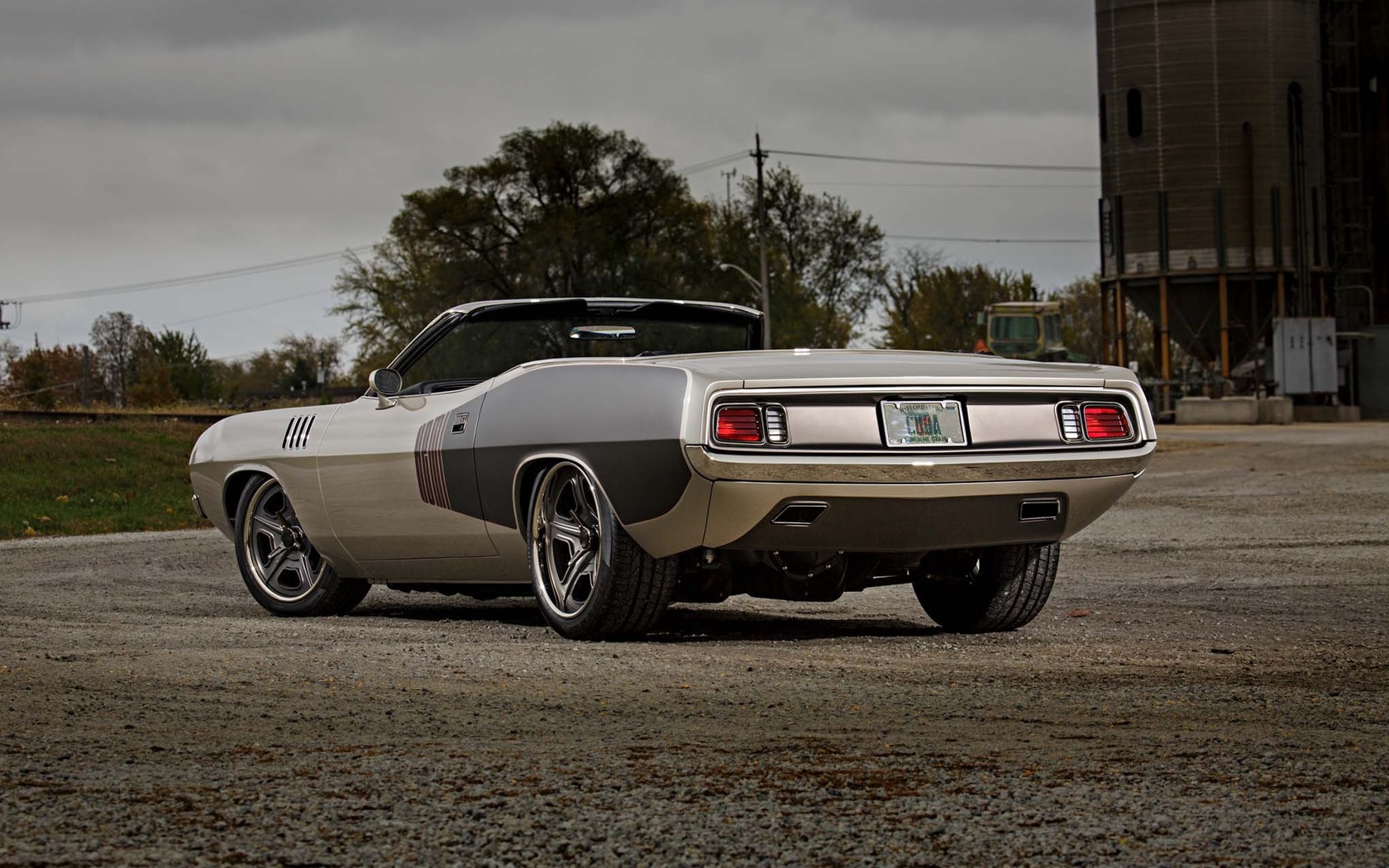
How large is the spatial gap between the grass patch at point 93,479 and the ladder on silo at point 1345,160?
38679 millimetres

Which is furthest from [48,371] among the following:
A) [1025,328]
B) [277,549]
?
[277,549]

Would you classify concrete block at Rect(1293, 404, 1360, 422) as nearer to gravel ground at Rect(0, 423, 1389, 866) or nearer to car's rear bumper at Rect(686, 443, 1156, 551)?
gravel ground at Rect(0, 423, 1389, 866)

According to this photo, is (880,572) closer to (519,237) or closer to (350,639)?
(350,639)

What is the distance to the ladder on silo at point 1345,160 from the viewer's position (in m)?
52.7

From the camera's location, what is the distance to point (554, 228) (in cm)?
6100

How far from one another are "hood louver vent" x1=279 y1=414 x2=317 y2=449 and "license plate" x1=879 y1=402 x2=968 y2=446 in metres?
3.08

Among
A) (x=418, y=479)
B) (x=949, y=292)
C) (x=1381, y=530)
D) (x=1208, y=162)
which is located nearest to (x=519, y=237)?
(x=1208, y=162)

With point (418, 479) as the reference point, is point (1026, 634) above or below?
below

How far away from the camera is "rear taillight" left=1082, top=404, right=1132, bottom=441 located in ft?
20.3

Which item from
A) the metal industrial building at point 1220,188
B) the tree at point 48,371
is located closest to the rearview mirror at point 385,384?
the metal industrial building at point 1220,188

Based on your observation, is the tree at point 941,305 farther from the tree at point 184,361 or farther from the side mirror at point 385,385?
the side mirror at point 385,385

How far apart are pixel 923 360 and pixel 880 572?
860mm

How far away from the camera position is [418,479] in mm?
6973

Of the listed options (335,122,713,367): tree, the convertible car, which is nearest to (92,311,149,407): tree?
(335,122,713,367): tree
